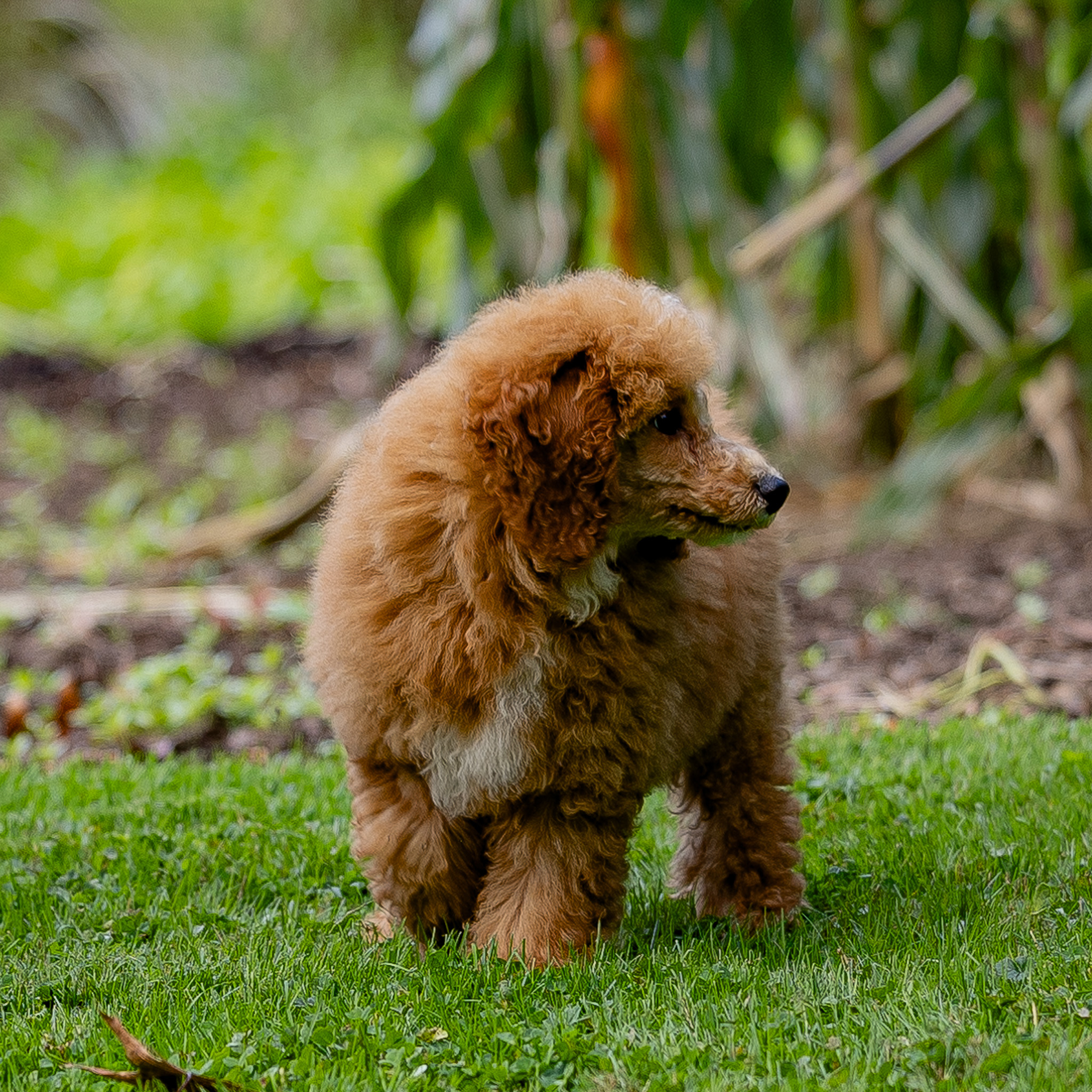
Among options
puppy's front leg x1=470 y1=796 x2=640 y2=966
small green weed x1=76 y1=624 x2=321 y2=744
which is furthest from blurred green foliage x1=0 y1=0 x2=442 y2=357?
puppy's front leg x1=470 y1=796 x2=640 y2=966

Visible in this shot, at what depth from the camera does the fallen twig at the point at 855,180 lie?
827cm

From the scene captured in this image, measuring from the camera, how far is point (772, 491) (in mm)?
3566

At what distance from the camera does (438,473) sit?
3514 millimetres

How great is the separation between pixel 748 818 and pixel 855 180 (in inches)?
205


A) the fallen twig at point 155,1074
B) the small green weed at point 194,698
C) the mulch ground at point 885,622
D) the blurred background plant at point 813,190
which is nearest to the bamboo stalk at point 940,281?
the blurred background plant at point 813,190

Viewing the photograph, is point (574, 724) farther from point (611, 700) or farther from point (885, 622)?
point (885, 622)

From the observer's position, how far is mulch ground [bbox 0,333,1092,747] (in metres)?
6.16

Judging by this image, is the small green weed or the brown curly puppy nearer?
the brown curly puppy

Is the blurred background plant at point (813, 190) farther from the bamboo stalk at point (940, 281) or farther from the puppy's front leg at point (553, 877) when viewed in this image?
the puppy's front leg at point (553, 877)

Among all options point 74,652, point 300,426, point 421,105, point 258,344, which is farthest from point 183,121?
point 74,652

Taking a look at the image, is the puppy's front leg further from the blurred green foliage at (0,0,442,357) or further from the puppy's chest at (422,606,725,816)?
the blurred green foliage at (0,0,442,357)

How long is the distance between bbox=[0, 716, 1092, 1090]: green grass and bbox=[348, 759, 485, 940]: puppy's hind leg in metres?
0.16

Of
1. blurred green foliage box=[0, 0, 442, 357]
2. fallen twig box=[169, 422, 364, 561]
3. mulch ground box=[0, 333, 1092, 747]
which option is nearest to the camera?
mulch ground box=[0, 333, 1092, 747]

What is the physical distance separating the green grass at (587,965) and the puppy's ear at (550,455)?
3.13 ft
